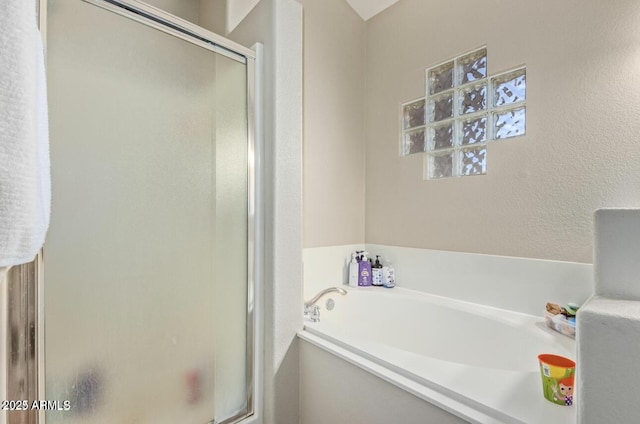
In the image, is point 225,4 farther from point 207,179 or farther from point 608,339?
point 608,339

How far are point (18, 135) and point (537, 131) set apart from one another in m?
1.79

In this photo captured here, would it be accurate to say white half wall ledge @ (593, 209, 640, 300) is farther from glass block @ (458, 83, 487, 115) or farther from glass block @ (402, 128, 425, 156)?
glass block @ (402, 128, 425, 156)

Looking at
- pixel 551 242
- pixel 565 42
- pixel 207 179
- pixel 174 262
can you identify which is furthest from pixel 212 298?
pixel 565 42

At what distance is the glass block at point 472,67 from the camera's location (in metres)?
1.63

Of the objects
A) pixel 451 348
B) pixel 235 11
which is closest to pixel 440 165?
pixel 451 348

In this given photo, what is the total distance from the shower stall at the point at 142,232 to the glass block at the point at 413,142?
110 cm

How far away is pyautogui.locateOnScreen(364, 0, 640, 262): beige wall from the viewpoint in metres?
1.24

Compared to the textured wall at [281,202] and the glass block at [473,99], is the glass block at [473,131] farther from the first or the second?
the textured wall at [281,202]

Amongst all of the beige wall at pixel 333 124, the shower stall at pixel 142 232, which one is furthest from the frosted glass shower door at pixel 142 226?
the beige wall at pixel 333 124

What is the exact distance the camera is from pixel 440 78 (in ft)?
5.93

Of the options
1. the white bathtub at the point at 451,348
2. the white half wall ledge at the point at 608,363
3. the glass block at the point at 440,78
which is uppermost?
the glass block at the point at 440,78

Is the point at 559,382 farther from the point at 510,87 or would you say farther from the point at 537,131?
the point at 510,87

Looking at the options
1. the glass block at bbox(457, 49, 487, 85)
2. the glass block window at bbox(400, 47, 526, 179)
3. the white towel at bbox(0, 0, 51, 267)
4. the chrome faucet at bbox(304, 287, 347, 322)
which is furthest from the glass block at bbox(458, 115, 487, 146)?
the white towel at bbox(0, 0, 51, 267)

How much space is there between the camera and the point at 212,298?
3.81ft
